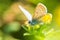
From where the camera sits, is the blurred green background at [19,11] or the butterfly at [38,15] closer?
the butterfly at [38,15]

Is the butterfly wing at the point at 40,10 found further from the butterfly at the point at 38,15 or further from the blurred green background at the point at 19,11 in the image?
the blurred green background at the point at 19,11

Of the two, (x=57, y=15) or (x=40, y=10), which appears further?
(x=57, y=15)

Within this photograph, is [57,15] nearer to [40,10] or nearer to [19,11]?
[19,11]

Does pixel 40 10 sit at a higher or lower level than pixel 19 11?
lower

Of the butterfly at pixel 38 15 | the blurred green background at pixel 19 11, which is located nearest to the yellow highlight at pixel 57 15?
the blurred green background at pixel 19 11

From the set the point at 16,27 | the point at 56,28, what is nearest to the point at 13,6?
the point at 16,27

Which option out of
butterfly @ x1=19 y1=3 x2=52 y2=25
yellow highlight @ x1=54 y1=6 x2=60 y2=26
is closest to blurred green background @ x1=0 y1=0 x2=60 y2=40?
yellow highlight @ x1=54 y1=6 x2=60 y2=26

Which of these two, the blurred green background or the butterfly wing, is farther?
the blurred green background

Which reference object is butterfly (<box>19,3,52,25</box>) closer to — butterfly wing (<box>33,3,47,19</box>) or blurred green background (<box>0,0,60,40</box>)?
butterfly wing (<box>33,3,47,19</box>)

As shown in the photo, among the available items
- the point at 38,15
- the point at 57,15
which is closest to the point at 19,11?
the point at 57,15

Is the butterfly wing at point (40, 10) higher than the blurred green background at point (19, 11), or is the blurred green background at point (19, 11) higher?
the blurred green background at point (19, 11)

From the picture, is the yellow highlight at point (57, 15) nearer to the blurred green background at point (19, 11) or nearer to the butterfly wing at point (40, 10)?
the blurred green background at point (19, 11)
